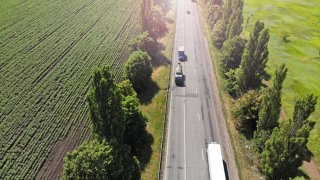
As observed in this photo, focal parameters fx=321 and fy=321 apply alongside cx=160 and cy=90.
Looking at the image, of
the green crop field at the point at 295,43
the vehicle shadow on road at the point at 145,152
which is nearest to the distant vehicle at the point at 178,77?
the vehicle shadow on road at the point at 145,152

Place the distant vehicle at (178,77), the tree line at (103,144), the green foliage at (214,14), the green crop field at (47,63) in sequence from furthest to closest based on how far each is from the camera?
the green foliage at (214,14)
the distant vehicle at (178,77)
the green crop field at (47,63)
the tree line at (103,144)

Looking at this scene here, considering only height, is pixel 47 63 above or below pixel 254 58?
below

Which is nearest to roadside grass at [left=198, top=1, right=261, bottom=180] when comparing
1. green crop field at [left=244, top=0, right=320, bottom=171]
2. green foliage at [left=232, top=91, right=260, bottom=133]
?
green foliage at [left=232, top=91, right=260, bottom=133]

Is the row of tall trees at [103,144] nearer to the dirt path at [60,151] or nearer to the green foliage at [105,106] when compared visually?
the green foliage at [105,106]

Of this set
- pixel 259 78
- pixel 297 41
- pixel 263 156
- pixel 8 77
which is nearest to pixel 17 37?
pixel 8 77

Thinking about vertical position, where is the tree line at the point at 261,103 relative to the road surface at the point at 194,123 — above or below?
above

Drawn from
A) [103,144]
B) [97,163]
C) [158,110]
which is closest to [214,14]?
[158,110]

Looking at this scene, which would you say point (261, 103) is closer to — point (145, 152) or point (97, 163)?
point (145, 152)
